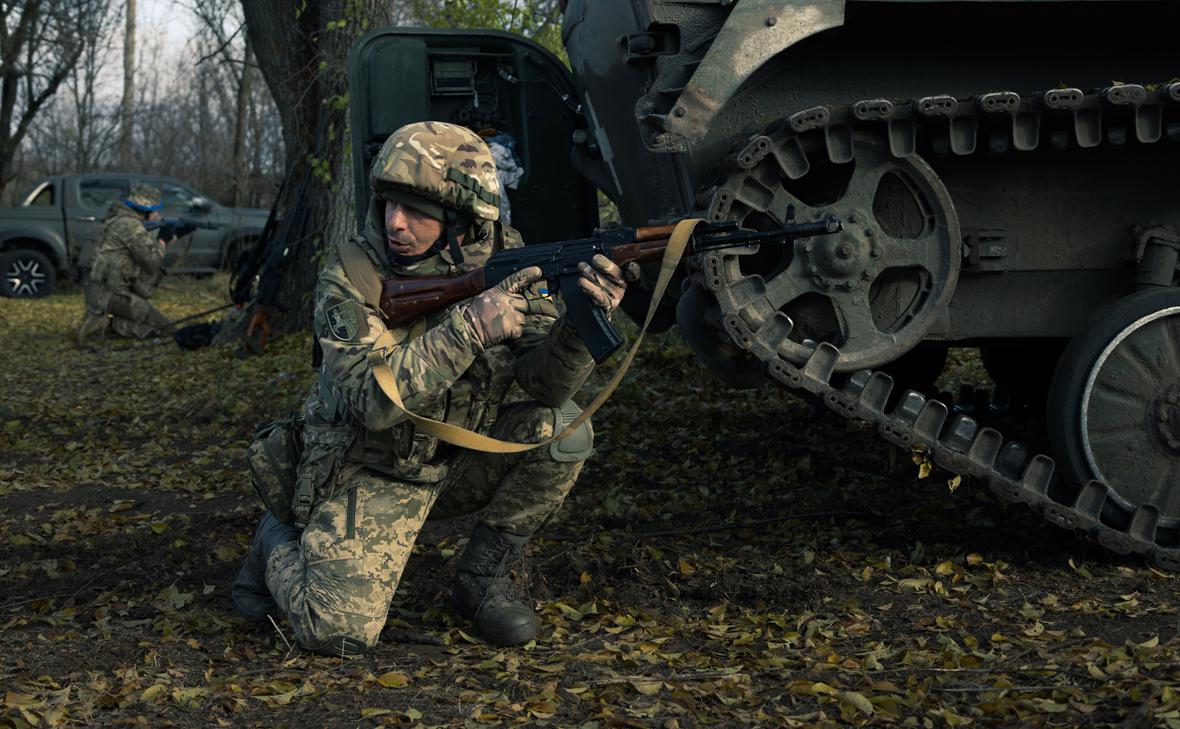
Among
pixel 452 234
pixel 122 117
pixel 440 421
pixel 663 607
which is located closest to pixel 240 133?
pixel 122 117

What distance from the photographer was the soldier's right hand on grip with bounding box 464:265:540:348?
13.4ft

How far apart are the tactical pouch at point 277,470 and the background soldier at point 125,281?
33.2 feet

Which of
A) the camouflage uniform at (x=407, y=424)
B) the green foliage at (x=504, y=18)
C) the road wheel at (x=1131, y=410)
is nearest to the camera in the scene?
the camouflage uniform at (x=407, y=424)

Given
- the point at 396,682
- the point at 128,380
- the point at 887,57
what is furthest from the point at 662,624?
the point at 128,380

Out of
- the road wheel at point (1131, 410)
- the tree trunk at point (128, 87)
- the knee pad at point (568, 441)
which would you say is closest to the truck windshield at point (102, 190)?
the tree trunk at point (128, 87)

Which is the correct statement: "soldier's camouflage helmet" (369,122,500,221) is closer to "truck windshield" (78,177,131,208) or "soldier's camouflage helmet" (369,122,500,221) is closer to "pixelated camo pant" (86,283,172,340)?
"pixelated camo pant" (86,283,172,340)

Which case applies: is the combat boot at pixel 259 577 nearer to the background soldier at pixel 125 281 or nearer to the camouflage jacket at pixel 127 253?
the background soldier at pixel 125 281

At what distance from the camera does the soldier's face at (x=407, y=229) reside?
437cm

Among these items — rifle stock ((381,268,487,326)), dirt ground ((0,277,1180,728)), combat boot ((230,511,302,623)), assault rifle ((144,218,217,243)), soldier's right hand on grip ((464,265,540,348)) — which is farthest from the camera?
assault rifle ((144,218,217,243))

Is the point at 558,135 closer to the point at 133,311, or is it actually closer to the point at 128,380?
the point at 128,380

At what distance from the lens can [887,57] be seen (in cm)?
519

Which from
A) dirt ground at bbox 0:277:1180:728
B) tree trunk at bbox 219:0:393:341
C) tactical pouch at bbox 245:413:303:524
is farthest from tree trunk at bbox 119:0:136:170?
tactical pouch at bbox 245:413:303:524

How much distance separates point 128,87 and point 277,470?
2939cm

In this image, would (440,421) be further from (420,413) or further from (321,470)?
(321,470)
